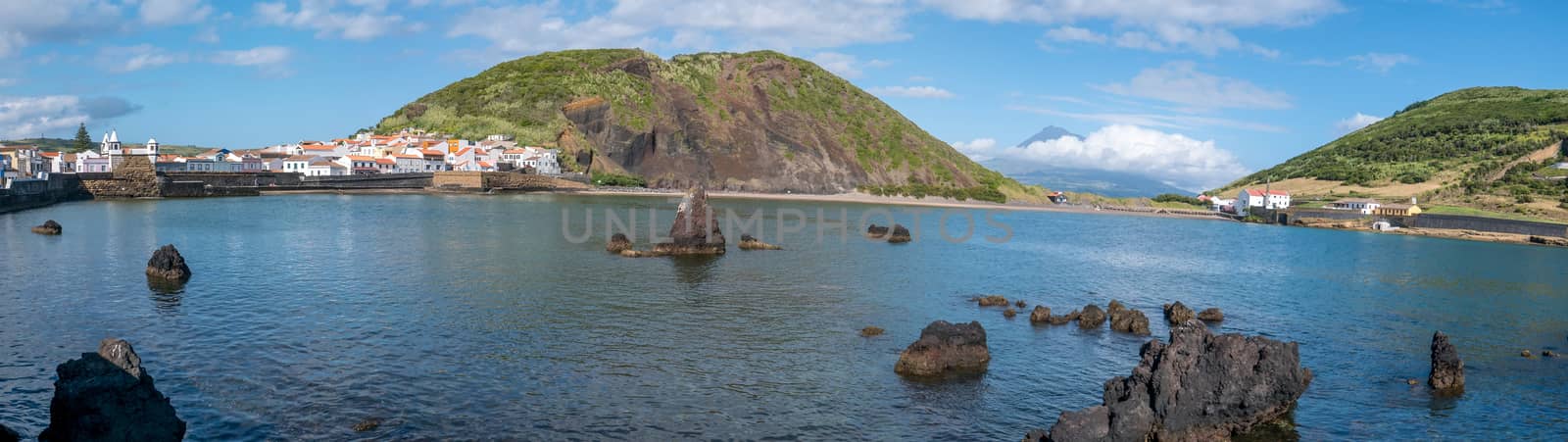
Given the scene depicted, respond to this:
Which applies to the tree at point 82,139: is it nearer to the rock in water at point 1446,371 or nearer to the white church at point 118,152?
the white church at point 118,152

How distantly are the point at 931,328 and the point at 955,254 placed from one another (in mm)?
38187

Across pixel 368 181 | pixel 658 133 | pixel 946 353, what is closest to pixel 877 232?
pixel 946 353

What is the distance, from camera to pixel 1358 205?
5704 inches

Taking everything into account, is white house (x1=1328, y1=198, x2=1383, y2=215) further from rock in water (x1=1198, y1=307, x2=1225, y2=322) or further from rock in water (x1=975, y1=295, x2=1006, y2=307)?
rock in water (x1=975, y1=295, x2=1006, y2=307)

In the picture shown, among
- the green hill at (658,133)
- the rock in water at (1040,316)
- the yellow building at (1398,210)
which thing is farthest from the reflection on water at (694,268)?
the yellow building at (1398,210)

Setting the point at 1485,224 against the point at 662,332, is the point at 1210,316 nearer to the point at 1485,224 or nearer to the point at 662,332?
the point at 662,332

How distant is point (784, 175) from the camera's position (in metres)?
179

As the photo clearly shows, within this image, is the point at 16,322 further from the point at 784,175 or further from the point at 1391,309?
the point at 784,175

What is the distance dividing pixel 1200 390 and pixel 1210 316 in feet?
66.9

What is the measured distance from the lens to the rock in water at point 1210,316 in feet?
130

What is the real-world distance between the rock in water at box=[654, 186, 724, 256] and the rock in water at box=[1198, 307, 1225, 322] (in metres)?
29.9

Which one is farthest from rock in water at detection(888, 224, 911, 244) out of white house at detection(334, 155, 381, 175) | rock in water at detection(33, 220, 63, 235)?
white house at detection(334, 155, 381, 175)

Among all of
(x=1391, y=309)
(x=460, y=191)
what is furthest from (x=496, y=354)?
(x=460, y=191)

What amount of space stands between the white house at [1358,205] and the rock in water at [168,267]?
6198 inches
